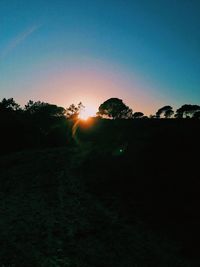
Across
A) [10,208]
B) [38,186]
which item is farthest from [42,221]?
[38,186]

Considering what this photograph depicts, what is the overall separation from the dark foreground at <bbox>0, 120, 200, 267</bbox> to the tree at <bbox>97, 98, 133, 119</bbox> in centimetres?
7204

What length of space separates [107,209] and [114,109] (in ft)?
300

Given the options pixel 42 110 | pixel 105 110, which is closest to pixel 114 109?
pixel 105 110

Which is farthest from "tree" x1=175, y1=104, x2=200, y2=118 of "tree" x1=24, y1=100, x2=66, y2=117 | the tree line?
"tree" x1=24, y1=100, x2=66, y2=117

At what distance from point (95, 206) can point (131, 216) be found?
3.97 metres

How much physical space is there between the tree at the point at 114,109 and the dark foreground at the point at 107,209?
7204cm

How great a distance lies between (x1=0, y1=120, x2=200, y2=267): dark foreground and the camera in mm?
13219

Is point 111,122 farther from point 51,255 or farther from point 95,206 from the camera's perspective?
point 51,255

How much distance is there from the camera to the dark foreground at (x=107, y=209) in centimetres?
1322

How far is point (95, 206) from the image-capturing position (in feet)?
69.1

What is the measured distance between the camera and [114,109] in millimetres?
109250

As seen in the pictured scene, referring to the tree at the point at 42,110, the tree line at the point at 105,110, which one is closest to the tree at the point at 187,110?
the tree line at the point at 105,110

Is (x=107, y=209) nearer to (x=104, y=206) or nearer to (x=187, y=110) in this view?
(x=104, y=206)

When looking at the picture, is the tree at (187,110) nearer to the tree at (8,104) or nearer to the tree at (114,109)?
the tree at (114,109)
